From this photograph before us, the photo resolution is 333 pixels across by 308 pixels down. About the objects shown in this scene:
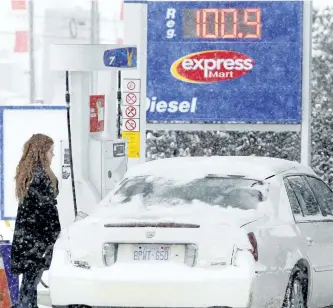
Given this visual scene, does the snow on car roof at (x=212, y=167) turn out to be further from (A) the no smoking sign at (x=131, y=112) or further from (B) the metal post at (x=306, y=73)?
(B) the metal post at (x=306, y=73)

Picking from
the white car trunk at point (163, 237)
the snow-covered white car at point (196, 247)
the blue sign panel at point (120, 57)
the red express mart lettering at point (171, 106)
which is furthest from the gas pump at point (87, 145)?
the white car trunk at point (163, 237)

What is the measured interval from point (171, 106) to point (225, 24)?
1.37 meters

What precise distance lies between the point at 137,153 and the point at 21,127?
238 centimetres

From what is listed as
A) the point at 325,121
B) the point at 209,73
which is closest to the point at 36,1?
the point at 325,121

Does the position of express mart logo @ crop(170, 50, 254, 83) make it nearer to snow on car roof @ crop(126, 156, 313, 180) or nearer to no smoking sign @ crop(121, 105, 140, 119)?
no smoking sign @ crop(121, 105, 140, 119)

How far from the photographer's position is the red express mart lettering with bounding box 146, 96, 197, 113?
19.8 metres

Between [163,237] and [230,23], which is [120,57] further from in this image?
[163,237]

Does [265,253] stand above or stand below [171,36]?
below

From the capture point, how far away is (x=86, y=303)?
10.1m

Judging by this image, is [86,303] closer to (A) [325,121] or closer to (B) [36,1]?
(A) [325,121]

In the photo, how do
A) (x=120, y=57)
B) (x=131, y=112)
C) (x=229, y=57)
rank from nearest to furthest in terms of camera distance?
(x=120, y=57)
(x=131, y=112)
(x=229, y=57)

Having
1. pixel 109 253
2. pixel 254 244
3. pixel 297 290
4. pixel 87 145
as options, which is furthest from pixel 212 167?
pixel 87 145

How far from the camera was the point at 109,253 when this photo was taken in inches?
398

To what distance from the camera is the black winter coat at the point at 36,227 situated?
38.2ft
